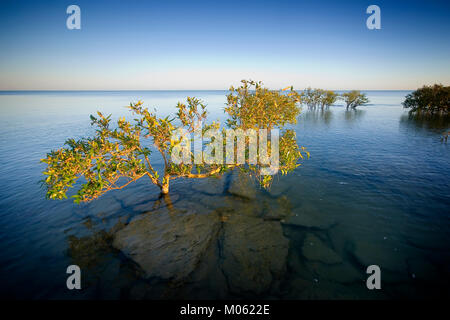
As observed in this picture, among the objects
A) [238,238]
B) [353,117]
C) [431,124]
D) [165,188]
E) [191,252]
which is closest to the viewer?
[191,252]

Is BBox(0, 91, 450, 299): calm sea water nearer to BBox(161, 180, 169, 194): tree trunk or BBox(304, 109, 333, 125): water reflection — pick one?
BBox(161, 180, 169, 194): tree trunk

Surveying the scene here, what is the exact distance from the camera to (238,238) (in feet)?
36.0

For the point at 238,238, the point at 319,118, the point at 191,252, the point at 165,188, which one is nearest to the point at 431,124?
the point at 319,118

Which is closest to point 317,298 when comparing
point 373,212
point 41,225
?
point 373,212

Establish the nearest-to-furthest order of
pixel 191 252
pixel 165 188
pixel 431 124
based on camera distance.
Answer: pixel 191 252
pixel 165 188
pixel 431 124

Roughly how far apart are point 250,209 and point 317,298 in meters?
6.67

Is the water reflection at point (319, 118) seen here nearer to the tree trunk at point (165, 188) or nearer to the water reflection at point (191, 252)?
the water reflection at point (191, 252)

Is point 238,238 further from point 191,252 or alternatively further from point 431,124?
point 431,124

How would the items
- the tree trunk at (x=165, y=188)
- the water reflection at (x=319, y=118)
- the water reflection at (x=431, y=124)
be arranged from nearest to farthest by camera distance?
the tree trunk at (x=165, y=188), the water reflection at (x=431, y=124), the water reflection at (x=319, y=118)

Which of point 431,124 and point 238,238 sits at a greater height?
point 431,124

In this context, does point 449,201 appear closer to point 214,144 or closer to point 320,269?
point 320,269

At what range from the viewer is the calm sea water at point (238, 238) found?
26.9 ft

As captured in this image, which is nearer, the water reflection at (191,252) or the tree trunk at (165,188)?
the water reflection at (191,252)

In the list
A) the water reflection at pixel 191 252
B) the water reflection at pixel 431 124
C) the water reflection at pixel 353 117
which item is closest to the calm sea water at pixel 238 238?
the water reflection at pixel 191 252
